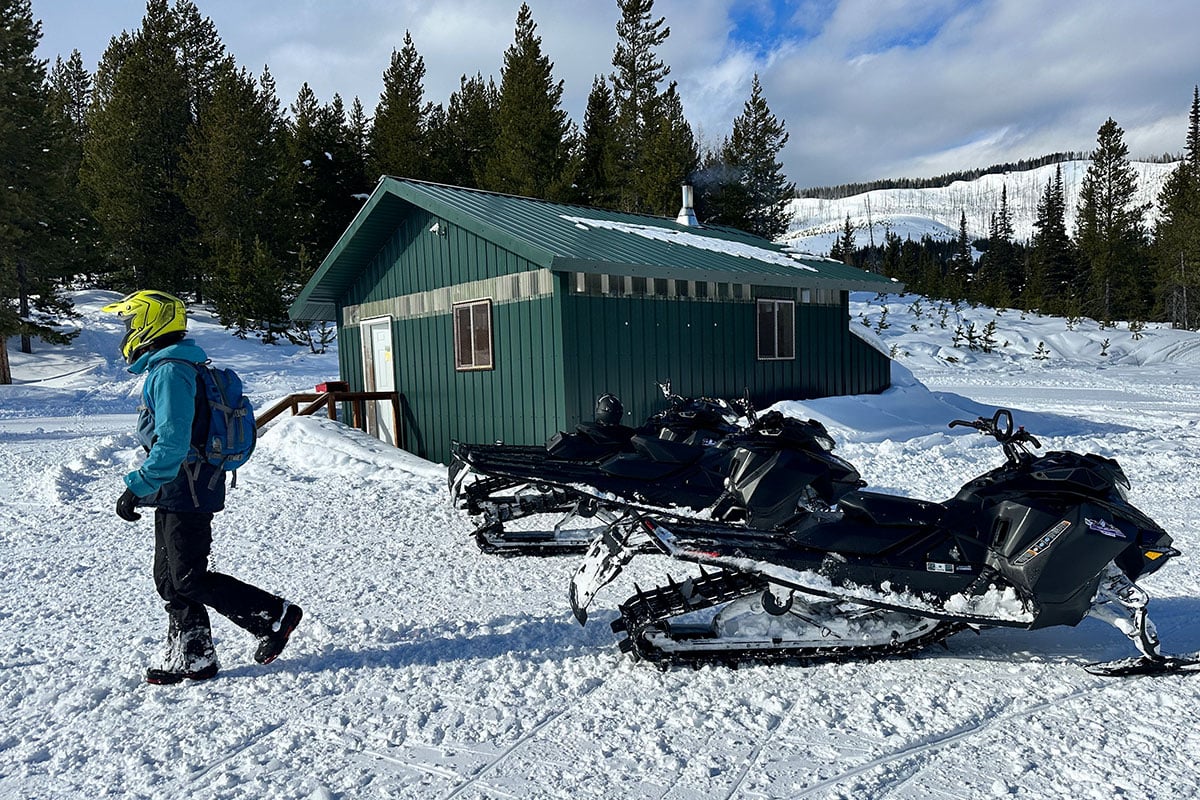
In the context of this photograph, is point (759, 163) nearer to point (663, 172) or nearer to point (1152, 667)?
point (663, 172)

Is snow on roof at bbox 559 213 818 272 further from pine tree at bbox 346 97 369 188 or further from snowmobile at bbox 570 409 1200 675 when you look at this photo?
pine tree at bbox 346 97 369 188

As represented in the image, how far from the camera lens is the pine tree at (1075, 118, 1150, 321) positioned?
38.7 m

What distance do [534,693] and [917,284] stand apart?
42201 millimetres

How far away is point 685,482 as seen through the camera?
17.0ft

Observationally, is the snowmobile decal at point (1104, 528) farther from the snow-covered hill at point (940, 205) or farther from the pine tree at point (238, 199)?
the snow-covered hill at point (940, 205)

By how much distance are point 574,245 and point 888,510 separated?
579 cm

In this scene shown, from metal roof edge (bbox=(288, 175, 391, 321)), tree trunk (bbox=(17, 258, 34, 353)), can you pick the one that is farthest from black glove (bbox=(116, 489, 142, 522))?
tree trunk (bbox=(17, 258, 34, 353))

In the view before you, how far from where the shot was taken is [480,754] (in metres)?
2.67

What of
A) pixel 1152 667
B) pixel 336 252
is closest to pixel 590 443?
pixel 1152 667

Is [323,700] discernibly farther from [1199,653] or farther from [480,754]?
[1199,653]

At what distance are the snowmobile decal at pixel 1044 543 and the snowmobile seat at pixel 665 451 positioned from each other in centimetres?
245

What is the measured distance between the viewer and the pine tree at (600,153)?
3019cm

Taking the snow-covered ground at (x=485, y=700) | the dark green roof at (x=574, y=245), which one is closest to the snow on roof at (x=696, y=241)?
the dark green roof at (x=574, y=245)

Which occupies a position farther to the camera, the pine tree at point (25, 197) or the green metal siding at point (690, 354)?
the pine tree at point (25, 197)
